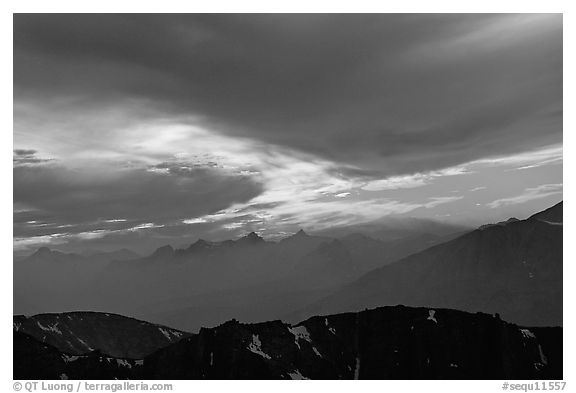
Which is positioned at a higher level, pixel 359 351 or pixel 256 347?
pixel 256 347

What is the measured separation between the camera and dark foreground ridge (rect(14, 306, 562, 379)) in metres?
118

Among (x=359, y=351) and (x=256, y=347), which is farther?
(x=359, y=351)

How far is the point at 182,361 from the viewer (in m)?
124

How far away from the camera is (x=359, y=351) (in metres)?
133

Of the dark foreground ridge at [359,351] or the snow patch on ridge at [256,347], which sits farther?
the snow patch on ridge at [256,347]

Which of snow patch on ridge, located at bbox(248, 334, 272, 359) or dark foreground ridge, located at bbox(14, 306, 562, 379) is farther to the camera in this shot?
snow patch on ridge, located at bbox(248, 334, 272, 359)

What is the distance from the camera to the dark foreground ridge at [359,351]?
11844cm
